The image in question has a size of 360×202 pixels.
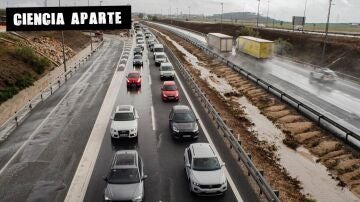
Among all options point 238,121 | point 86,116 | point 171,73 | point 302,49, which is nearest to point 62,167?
point 86,116

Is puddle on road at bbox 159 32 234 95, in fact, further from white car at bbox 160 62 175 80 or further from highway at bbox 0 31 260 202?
highway at bbox 0 31 260 202

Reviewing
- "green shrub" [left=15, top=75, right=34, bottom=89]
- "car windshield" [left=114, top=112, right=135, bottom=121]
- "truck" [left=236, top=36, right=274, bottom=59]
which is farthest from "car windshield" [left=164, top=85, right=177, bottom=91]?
"truck" [left=236, top=36, right=274, bottom=59]

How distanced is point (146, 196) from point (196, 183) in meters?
2.42

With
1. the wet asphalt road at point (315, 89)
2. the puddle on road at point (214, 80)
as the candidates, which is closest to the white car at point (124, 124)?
the wet asphalt road at point (315, 89)

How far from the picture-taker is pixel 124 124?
24.0 m

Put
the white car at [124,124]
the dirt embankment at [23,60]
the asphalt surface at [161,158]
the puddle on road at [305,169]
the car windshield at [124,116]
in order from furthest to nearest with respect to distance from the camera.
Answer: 1. the dirt embankment at [23,60]
2. the car windshield at [124,116]
3. the white car at [124,124]
4. the puddle on road at [305,169]
5. the asphalt surface at [161,158]

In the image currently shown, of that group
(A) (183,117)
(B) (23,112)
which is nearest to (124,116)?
(A) (183,117)

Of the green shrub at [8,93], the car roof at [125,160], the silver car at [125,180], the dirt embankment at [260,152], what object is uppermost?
the car roof at [125,160]

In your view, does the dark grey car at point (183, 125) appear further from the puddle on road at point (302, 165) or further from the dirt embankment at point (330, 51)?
the dirt embankment at point (330, 51)

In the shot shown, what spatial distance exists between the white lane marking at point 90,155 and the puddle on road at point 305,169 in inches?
440

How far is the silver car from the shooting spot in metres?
15.7

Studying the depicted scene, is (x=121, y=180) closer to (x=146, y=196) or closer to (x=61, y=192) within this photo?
(x=146, y=196)

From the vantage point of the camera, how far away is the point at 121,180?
16531mm

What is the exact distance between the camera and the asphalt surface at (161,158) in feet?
55.4
